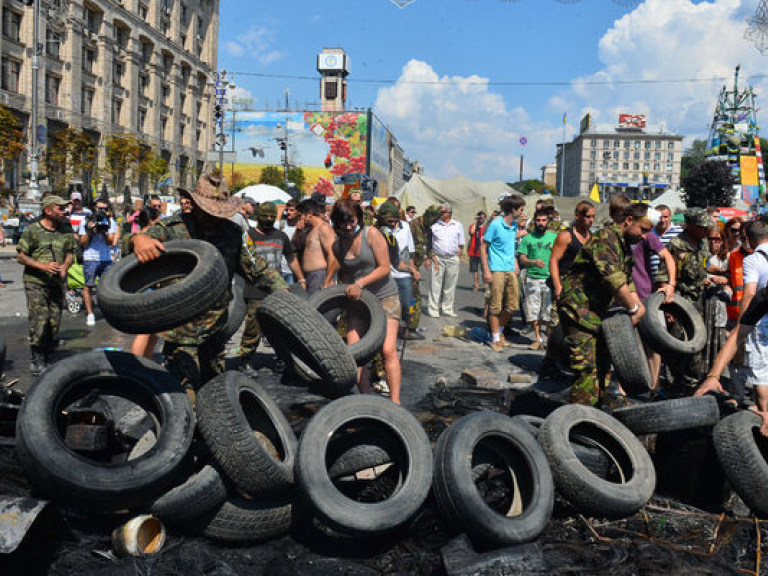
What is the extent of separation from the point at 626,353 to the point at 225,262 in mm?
3164

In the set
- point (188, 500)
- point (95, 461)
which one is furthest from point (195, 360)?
point (188, 500)

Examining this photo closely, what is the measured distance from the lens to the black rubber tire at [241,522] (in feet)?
11.6

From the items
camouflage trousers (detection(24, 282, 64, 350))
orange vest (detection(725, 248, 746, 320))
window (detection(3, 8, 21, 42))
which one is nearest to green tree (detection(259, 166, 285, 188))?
window (detection(3, 8, 21, 42))

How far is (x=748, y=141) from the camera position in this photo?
40781 mm

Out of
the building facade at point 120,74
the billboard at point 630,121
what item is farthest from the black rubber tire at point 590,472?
the billboard at point 630,121

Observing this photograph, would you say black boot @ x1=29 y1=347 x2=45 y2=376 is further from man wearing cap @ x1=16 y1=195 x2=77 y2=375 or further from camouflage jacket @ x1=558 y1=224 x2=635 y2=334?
camouflage jacket @ x1=558 y1=224 x2=635 y2=334

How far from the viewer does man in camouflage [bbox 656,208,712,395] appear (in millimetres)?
6844

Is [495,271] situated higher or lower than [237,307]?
higher

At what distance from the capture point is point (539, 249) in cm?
940

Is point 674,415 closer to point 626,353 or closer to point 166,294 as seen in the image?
point 626,353

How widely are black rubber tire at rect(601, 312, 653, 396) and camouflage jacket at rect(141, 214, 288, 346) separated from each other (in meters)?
2.64

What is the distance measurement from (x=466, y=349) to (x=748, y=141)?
39.7 meters

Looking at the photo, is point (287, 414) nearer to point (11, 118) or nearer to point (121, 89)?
point (11, 118)

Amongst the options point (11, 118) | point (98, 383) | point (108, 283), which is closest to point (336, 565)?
point (98, 383)
